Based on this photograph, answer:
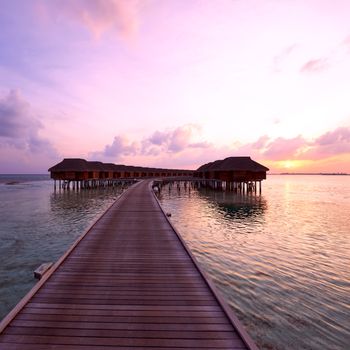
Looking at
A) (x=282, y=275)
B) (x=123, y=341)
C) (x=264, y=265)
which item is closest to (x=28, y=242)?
(x=123, y=341)

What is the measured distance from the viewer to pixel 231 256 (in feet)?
37.7

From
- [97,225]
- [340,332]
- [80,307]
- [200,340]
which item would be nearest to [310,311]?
[340,332]

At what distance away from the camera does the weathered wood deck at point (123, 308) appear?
381 centimetres

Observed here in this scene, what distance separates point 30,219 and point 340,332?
833 inches

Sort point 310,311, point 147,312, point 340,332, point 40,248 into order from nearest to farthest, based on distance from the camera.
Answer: point 147,312 < point 340,332 < point 310,311 < point 40,248

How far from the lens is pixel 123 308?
477 centimetres

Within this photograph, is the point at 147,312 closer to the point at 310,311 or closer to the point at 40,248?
the point at 310,311

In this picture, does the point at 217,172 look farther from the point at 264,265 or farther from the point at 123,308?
the point at 123,308

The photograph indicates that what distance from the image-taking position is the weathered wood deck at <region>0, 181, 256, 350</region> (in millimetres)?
3811

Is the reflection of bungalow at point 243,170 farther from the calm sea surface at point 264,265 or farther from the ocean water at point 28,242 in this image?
the ocean water at point 28,242

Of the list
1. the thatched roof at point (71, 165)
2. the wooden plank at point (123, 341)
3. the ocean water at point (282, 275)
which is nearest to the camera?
the wooden plank at point (123, 341)

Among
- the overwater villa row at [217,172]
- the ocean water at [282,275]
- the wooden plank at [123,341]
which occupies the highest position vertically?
the overwater villa row at [217,172]

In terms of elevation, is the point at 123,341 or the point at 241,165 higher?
the point at 241,165

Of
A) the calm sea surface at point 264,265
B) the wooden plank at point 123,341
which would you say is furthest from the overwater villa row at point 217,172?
the wooden plank at point 123,341
